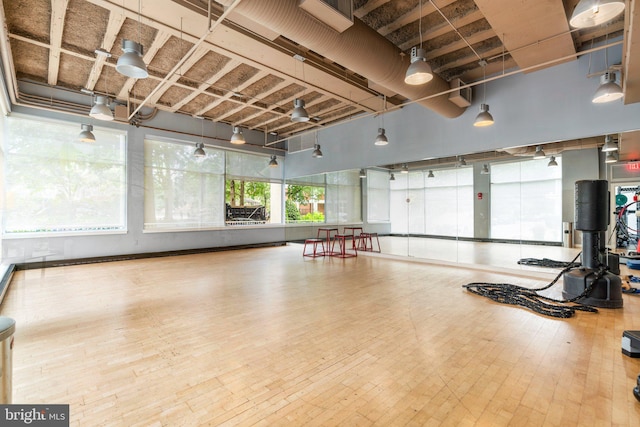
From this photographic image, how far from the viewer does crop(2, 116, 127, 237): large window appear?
6.48 metres

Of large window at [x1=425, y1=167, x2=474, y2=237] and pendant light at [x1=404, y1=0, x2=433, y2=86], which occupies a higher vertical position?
pendant light at [x1=404, y1=0, x2=433, y2=86]

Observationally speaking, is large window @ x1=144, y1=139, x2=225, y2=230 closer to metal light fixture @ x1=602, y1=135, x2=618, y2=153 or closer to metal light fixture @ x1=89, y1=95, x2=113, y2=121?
metal light fixture @ x1=89, y1=95, x2=113, y2=121

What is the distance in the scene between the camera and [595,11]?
2.46 metres

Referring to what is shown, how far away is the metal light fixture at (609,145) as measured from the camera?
524 centimetres

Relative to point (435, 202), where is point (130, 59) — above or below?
above

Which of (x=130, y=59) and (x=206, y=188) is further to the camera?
(x=206, y=188)

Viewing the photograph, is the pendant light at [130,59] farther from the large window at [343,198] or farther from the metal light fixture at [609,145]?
the metal light fixture at [609,145]

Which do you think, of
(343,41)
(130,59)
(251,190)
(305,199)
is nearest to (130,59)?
(130,59)

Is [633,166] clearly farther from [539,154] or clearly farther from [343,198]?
[343,198]

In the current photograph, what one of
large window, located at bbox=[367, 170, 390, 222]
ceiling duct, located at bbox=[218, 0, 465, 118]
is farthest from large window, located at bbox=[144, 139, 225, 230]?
ceiling duct, located at bbox=[218, 0, 465, 118]

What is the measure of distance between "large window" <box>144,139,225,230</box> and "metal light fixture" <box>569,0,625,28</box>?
30.5 ft

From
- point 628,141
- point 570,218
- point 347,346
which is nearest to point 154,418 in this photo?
point 347,346

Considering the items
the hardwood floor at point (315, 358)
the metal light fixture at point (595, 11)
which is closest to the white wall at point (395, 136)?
the hardwood floor at point (315, 358)

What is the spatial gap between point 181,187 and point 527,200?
368 inches
